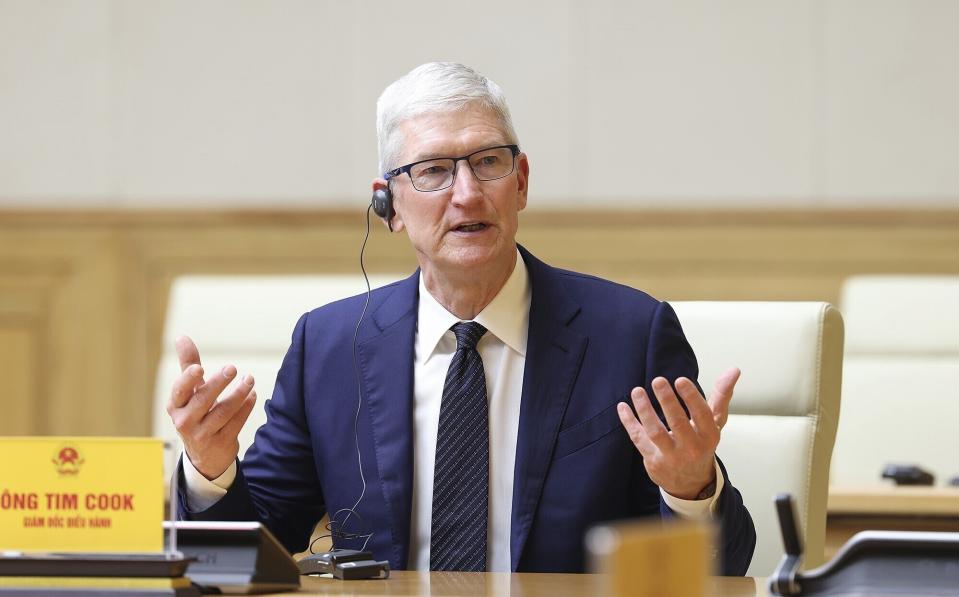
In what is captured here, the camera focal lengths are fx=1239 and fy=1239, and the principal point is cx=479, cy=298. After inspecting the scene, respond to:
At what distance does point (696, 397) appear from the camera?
150cm

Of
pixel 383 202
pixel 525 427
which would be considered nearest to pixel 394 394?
pixel 525 427

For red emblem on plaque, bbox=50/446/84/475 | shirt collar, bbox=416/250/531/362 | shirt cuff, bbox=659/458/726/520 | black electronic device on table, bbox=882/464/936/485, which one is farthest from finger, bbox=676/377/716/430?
black electronic device on table, bbox=882/464/936/485

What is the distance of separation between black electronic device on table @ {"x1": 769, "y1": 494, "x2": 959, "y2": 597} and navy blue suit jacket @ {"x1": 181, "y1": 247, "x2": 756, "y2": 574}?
1.32 ft

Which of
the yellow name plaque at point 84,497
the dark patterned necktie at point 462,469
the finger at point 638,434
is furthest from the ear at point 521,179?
the yellow name plaque at point 84,497

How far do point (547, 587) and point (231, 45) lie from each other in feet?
11.0

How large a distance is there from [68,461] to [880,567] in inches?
32.9

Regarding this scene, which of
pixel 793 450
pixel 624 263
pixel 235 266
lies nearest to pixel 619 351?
pixel 793 450

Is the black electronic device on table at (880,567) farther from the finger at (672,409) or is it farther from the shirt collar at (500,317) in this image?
the shirt collar at (500,317)

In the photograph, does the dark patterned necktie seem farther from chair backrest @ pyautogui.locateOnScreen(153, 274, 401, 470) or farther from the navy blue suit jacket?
chair backrest @ pyautogui.locateOnScreen(153, 274, 401, 470)

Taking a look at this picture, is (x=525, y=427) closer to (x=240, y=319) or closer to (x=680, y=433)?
(x=680, y=433)

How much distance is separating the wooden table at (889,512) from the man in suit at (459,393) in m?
0.64

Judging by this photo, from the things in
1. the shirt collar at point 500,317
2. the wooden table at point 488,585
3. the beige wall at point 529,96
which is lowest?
the wooden table at point 488,585

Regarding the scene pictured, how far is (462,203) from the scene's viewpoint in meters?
1.95

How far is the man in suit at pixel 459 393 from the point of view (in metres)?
1.84
